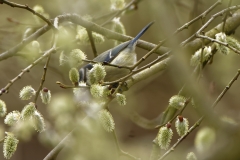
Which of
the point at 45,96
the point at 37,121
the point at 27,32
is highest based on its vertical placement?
the point at 27,32

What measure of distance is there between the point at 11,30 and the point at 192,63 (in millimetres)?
1812

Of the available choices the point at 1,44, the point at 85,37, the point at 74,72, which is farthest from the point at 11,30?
the point at 74,72

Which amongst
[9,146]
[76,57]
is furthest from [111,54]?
[9,146]

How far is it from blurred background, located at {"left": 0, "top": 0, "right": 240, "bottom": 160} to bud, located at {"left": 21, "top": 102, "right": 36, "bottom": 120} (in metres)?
0.55

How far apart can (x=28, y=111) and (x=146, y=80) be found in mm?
1734

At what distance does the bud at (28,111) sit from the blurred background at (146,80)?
0.55m

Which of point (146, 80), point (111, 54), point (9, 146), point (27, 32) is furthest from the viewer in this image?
point (146, 80)

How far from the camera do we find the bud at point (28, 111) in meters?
1.60

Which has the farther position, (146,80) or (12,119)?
(146,80)

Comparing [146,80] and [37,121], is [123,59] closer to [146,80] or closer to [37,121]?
[146,80]

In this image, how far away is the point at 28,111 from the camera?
1.61m

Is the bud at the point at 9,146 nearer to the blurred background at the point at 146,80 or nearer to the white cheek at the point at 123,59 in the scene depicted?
the blurred background at the point at 146,80

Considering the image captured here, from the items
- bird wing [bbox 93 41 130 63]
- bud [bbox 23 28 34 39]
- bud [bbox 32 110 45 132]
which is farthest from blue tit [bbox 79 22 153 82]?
bud [bbox 32 110 45 132]

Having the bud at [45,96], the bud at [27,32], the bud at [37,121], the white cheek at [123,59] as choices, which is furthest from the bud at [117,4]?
the bud at [37,121]
